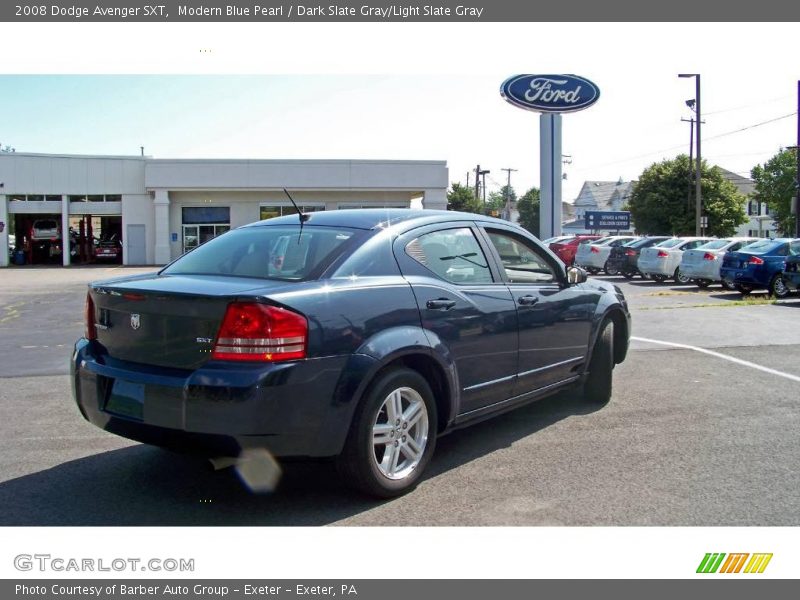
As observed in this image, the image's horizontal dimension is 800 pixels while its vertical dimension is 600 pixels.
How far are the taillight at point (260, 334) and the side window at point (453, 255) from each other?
115 centimetres

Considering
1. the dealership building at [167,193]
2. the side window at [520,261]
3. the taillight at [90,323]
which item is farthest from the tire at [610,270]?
the taillight at [90,323]

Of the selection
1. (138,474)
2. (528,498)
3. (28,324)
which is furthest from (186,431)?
(28,324)

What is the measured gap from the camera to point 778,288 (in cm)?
1675

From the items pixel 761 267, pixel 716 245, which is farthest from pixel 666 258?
pixel 761 267

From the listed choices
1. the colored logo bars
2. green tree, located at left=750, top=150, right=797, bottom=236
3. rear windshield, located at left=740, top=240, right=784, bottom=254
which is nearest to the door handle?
the colored logo bars

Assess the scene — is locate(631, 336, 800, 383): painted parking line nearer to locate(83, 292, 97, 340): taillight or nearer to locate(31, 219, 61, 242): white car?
locate(83, 292, 97, 340): taillight

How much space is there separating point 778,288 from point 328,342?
15878 mm

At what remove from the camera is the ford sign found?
21.0m

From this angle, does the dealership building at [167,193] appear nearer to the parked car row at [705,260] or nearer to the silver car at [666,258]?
the parked car row at [705,260]

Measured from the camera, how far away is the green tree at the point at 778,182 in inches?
2835

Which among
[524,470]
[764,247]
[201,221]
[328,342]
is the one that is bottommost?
[524,470]

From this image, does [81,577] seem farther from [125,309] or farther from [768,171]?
[768,171]

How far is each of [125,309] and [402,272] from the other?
159 cm

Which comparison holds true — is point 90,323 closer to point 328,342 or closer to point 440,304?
point 328,342
